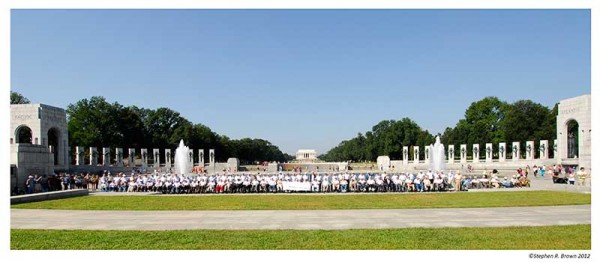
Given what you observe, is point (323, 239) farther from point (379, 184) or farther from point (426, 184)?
point (426, 184)

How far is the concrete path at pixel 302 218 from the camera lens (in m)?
14.0

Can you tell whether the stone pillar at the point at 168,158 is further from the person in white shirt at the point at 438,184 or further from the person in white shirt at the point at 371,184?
the person in white shirt at the point at 438,184

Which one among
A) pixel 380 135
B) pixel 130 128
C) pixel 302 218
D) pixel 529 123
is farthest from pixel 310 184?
pixel 380 135

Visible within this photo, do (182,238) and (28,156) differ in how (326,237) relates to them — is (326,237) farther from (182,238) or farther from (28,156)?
(28,156)

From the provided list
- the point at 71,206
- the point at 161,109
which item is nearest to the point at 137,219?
the point at 71,206

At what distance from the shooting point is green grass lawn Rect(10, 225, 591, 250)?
34.7ft

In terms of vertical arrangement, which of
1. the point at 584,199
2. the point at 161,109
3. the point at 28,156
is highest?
the point at 161,109

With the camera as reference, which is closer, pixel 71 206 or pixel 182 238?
pixel 182 238

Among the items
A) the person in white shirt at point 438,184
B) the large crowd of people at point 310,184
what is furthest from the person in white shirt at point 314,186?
the person in white shirt at point 438,184

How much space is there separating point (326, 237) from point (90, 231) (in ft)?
22.9

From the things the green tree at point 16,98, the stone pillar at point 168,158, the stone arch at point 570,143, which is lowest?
the stone pillar at point 168,158

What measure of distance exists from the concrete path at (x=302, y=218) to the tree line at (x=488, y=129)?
236ft

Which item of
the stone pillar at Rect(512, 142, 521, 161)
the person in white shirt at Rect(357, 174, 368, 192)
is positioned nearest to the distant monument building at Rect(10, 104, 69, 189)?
the person in white shirt at Rect(357, 174, 368, 192)

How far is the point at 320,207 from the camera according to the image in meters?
19.1
